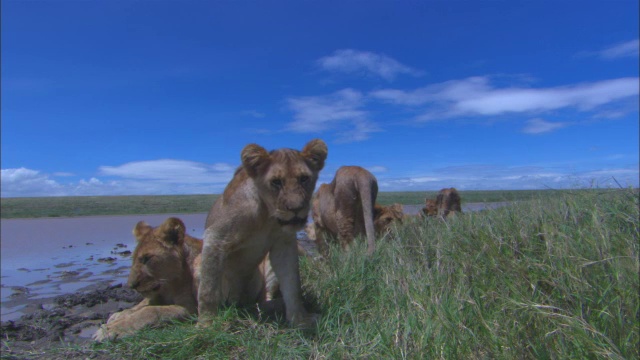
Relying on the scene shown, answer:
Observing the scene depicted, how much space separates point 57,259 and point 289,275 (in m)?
10.00

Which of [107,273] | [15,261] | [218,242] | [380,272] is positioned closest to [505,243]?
[380,272]

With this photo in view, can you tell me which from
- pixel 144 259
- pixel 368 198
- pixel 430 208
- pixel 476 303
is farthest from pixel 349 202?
pixel 476 303

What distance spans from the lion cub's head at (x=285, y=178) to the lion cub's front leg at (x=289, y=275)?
0.57 metres

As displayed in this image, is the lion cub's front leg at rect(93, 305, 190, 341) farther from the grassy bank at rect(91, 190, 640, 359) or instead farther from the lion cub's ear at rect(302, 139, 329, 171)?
the lion cub's ear at rect(302, 139, 329, 171)

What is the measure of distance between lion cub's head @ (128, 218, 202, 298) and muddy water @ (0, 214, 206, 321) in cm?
328

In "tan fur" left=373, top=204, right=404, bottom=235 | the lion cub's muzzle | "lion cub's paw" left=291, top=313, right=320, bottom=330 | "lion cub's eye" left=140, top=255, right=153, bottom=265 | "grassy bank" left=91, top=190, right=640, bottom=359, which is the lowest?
"lion cub's paw" left=291, top=313, right=320, bottom=330

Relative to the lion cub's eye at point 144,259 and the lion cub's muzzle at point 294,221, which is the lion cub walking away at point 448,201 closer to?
the lion cub's eye at point 144,259

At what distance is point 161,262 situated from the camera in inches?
221

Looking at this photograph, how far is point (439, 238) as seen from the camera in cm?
637

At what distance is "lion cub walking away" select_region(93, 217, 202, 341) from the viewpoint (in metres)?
5.55

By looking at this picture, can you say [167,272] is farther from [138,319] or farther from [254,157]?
[254,157]

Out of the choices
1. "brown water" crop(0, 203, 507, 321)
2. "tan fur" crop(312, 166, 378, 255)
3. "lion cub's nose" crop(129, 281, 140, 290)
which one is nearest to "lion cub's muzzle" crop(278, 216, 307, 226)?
"lion cub's nose" crop(129, 281, 140, 290)

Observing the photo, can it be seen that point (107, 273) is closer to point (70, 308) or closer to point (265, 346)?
point (70, 308)

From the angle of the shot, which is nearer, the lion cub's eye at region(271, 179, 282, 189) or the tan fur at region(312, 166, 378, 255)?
the lion cub's eye at region(271, 179, 282, 189)
